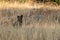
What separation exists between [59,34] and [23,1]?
726cm

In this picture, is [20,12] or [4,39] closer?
[4,39]

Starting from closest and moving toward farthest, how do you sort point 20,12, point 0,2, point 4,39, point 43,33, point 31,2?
A: point 4,39 < point 43,33 < point 20,12 < point 0,2 < point 31,2

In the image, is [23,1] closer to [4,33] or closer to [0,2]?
[0,2]

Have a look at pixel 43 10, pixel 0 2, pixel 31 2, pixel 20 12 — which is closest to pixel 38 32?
pixel 20 12

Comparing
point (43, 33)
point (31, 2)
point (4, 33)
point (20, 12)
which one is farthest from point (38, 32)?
point (31, 2)

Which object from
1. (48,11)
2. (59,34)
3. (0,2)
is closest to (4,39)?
(59,34)

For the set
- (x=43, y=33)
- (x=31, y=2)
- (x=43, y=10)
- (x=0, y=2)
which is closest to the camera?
(x=43, y=33)

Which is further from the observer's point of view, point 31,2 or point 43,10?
point 31,2

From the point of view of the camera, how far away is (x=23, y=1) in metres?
12.3

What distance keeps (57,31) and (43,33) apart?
0.34 metres

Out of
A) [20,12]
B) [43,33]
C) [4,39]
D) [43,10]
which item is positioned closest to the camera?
[4,39]

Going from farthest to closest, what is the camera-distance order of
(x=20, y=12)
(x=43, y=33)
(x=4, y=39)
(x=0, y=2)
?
(x=0, y=2)
(x=20, y=12)
(x=43, y=33)
(x=4, y=39)

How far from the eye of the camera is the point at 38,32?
521cm

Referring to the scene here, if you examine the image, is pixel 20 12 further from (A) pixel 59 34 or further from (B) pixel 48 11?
(A) pixel 59 34
